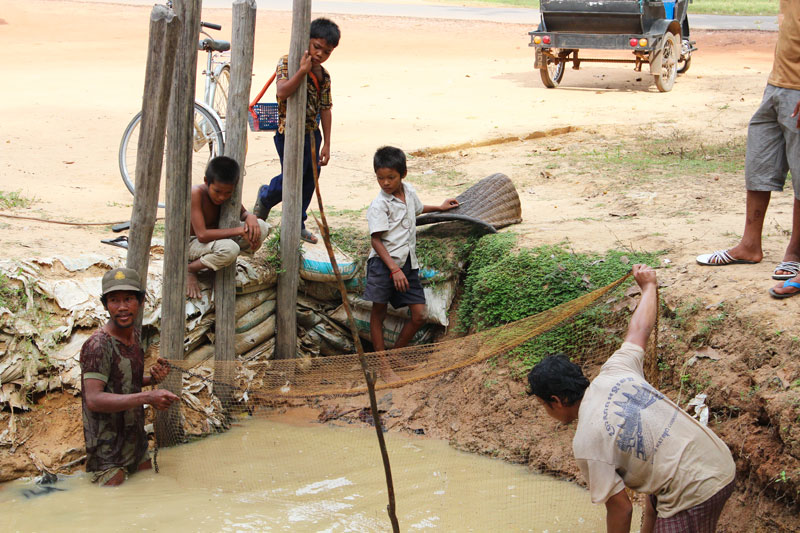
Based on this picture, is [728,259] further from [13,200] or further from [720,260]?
[13,200]

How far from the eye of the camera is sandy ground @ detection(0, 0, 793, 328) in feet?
16.9

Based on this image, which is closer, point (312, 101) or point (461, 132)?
point (312, 101)

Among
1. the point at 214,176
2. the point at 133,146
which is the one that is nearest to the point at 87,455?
the point at 214,176

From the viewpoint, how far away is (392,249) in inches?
187

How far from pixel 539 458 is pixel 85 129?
7.18 meters

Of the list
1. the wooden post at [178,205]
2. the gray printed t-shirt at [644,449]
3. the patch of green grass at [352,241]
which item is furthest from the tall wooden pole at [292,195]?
the gray printed t-shirt at [644,449]

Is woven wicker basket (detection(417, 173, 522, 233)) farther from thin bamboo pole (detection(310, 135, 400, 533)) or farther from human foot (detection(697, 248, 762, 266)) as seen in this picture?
thin bamboo pole (detection(310, 135, 400, 533))

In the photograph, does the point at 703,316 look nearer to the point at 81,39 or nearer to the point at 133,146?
the point at 133,146

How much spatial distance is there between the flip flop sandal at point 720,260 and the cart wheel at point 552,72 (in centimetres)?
840

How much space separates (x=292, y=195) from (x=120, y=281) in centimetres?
145

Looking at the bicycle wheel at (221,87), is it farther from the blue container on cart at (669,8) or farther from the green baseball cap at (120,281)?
the blue container on cart at (669,8)

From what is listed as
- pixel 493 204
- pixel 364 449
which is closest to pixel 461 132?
pixel 493 204

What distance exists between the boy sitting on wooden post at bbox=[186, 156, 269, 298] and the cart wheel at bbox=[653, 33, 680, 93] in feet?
30.1

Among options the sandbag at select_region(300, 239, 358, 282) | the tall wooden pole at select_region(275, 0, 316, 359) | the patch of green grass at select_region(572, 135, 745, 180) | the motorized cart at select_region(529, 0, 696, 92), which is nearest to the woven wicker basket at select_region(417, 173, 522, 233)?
the sandbag at select_region(300, 239, 358, 282)
